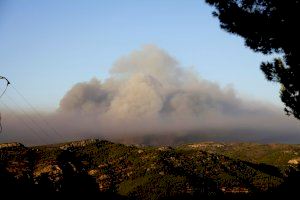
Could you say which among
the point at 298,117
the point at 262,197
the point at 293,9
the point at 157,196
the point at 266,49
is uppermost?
the point at 293,9

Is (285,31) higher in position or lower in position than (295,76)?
higher

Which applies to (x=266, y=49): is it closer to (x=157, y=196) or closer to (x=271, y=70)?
(x=271, y=70)

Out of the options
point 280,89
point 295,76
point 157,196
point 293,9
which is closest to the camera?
point 293,9

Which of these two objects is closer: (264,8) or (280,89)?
(264,8)

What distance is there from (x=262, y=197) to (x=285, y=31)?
9255mm

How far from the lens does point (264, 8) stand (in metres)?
23.4

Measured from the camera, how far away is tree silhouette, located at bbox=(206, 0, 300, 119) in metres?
22.0

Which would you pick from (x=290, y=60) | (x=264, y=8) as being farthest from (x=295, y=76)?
(x=264, y=8)

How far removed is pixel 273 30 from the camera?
22719 mm

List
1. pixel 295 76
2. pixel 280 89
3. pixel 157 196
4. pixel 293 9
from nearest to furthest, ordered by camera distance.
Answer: pixel 293 9, pixel 295 76, pixel 280 89, pixel 157 196

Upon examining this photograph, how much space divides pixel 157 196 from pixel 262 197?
17564cm

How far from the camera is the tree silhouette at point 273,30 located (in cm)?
2205

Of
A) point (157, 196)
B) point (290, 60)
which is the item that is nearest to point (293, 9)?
point (290, 60)

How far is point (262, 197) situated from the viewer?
77.7 feet
